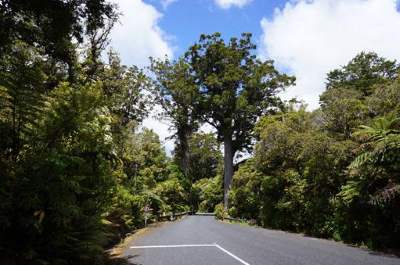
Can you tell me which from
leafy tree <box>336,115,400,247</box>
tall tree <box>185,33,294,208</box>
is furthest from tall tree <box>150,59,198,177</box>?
leafy tree <box>336,115,400,247</box>

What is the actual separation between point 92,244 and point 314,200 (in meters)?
11.6

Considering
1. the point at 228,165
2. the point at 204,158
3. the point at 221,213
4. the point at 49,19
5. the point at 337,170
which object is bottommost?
the point at 221,213

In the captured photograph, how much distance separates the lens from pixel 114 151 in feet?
42.7

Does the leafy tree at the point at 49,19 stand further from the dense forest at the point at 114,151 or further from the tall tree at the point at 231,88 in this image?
the tall tree at the point at 231,88

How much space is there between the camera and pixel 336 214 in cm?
1473

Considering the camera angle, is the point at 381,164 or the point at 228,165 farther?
the point at 228,165

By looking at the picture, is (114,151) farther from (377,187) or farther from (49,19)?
(377,187)

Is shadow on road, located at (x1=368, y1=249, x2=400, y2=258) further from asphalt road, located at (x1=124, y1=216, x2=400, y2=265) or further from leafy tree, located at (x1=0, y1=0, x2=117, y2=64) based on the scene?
leafy tree, located at (x1=0, y1=0, x2=117, y2=64)

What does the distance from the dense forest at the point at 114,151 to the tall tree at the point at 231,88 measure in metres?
0.21

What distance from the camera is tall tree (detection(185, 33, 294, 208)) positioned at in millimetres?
38719

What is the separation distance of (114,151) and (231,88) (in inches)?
1099

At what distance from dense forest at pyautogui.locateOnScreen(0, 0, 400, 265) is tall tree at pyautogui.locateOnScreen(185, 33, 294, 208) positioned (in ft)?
0.68

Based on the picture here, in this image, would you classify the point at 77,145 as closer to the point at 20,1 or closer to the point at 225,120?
the point at 20,1

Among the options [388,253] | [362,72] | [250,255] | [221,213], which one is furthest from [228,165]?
[250,255]
